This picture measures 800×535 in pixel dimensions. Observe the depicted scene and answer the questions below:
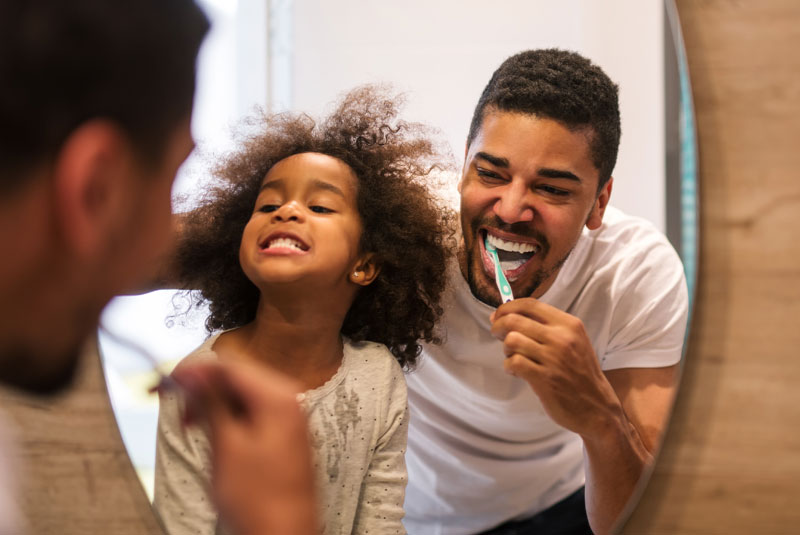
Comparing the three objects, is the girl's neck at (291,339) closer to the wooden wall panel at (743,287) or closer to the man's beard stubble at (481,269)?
the man's beard stubble at (481,269)

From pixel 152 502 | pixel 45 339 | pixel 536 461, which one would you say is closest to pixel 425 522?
pixel 536 461

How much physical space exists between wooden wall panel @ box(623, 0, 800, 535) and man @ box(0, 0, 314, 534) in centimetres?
A: 33

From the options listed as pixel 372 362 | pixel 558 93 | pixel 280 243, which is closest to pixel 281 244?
pixel 280 243

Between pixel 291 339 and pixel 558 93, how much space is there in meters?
0.25

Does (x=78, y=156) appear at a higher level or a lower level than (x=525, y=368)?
higher

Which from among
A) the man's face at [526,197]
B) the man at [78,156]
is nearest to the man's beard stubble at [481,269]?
the man's face at [526,197]

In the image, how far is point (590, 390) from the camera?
510 millimetres

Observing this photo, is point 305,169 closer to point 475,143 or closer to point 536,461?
point 475,143

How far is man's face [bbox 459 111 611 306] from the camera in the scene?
501 millimetres

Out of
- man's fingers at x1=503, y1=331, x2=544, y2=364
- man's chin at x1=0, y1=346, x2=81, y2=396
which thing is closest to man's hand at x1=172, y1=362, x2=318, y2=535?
man's chin at x1=0, y1=346, x2=81, y2=396

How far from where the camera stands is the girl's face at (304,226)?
499 mm

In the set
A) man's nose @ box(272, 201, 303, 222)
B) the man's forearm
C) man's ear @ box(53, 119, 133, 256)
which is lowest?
the man's forearm

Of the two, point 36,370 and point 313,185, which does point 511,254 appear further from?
point 36,370

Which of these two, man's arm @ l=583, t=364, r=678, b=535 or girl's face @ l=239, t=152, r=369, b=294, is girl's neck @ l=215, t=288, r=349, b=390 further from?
man's arm @ l=583, t=364, r=678, b=535
